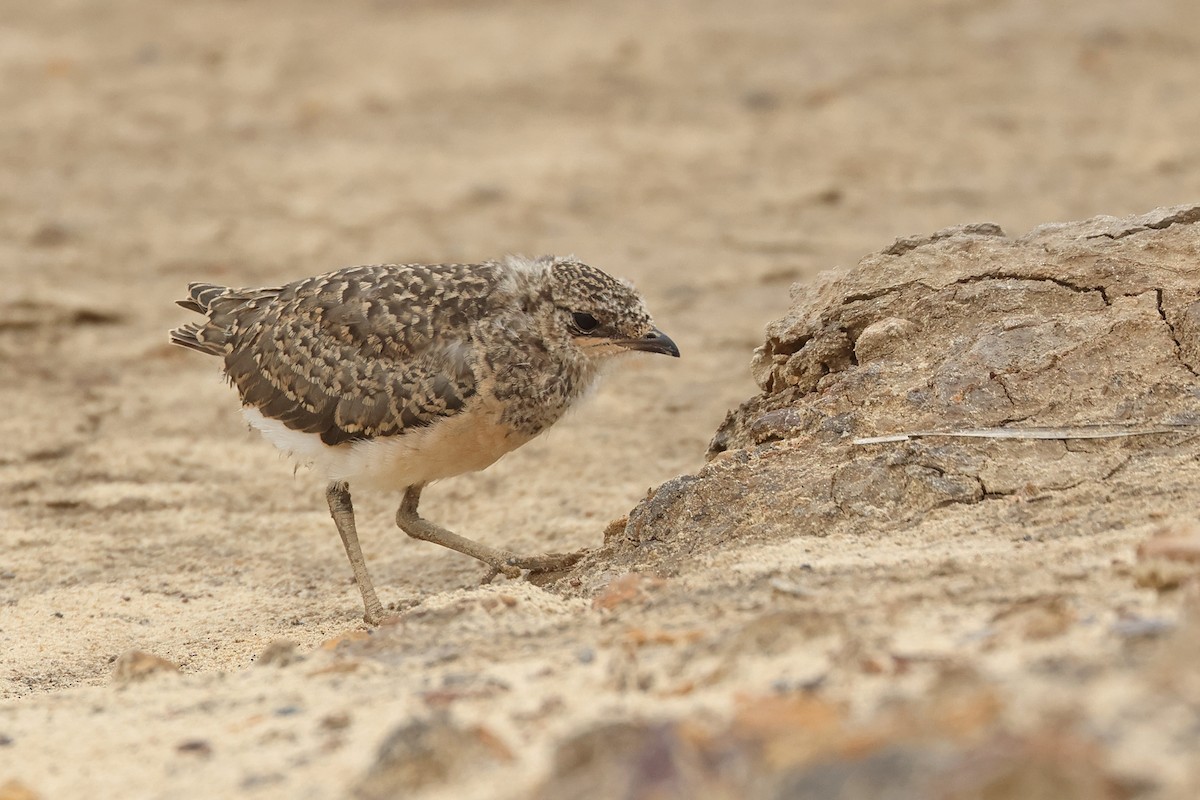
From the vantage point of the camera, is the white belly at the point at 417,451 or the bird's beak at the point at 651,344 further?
the bird's beak at the point at 651,344

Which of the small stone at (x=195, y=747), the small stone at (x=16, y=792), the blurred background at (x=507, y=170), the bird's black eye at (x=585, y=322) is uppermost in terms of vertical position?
the blurred background at (x=507, y=170)

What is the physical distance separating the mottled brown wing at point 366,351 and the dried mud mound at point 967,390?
1077mm

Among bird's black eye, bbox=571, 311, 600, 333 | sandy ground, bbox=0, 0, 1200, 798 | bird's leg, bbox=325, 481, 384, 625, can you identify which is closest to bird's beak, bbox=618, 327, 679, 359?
bird's black eye, bbox=571, 311, 600, 333

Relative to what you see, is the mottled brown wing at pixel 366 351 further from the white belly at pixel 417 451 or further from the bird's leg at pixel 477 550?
the bird's leg at pixel 477 550

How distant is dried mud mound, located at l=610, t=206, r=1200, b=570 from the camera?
498cm

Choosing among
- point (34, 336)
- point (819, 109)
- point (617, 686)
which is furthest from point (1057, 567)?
point (819, 109)

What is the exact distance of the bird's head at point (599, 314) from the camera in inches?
249

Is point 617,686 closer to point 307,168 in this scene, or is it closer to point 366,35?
point 307,168

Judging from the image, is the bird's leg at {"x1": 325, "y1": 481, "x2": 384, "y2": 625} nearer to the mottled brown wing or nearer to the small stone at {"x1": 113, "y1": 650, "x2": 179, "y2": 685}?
the mottled brown wing

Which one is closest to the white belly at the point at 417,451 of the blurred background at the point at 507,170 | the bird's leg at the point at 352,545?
the bird's leg at the point at 352,545

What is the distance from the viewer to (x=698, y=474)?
→ 5570mm

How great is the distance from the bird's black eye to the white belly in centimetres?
55

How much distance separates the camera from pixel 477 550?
21.7 feet

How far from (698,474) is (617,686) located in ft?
6.72
